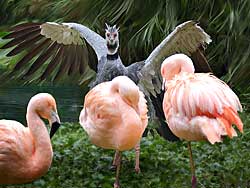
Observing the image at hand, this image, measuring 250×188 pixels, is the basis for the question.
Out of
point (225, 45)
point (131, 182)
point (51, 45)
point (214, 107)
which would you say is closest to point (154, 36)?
point (225, 45)

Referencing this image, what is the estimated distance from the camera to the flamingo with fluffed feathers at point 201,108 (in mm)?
4234

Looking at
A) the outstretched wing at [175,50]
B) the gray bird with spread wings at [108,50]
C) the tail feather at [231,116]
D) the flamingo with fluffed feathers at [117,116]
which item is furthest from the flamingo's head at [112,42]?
the tail feather at [231,116]

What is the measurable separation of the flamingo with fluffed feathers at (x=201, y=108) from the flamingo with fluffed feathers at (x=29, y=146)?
0.82 m

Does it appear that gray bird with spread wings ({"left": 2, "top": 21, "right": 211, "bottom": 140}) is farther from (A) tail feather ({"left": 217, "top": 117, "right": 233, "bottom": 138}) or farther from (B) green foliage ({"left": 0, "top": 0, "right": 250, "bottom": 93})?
(B) green foliage ({"left": 0, "top": 0, "right": 250, "bottom": 93})

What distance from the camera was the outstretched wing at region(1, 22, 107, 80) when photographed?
6141mm

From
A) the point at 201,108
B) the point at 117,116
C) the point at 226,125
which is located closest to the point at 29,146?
the point at 117,116

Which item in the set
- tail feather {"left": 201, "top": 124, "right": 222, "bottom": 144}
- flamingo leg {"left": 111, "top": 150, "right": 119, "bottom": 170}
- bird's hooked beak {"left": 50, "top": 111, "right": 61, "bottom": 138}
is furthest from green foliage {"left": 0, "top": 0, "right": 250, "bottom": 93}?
bird's hooked beak {"left": 50, "top": 111, "right": 61, "bottom": 138}

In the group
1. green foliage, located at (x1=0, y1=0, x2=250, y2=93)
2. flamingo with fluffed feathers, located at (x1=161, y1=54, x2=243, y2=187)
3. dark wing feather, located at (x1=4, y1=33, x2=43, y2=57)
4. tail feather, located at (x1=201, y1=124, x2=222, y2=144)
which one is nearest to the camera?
tail feather, located at (x1=201, y1=124, x2=222, y2=144)

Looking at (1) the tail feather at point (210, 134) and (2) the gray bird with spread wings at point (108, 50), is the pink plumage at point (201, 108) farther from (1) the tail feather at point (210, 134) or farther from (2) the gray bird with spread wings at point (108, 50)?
(2) the gray bird with spread wings at point (108, 50)

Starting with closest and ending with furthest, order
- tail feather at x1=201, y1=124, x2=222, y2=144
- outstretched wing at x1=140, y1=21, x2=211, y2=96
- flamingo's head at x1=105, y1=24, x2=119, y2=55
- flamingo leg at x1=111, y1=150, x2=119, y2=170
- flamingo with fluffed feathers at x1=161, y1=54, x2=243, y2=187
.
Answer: tail feather at x1=201, y1=124, x2=222, y2=144
flamingo with fluffed feathers at x1=161, y1=54, x2=243, y2=187
flamingo leg at x1=111, y1=150, x2=119, y2=170
outstretched wing at x1=140, y1=21, x2=211, y2=96
flamingo's head at x1=105, y1=24, x2=119, y2=55

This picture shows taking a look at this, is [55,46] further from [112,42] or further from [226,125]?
[226,125]

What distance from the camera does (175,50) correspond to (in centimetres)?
602

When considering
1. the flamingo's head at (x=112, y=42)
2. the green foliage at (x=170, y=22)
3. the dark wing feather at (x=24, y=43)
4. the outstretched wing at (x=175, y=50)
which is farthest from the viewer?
the green foliage at (x=170, y=22)

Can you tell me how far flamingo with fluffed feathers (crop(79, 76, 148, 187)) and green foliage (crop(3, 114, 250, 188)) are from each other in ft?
1.37
